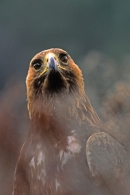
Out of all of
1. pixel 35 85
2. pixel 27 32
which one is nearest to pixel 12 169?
pixel 35 85

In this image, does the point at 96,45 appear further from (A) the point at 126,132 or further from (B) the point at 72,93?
(A) the point at 126,132

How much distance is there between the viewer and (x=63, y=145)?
176 cm

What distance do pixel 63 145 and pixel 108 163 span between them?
0.51 ft

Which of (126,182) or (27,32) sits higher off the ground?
(27,32)

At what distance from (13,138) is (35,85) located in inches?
16.9

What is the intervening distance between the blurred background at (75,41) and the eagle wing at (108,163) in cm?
12

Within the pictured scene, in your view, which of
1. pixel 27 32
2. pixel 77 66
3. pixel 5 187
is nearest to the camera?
pixel 5 187

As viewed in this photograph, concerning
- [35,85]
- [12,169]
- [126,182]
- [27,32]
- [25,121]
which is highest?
[27,32]

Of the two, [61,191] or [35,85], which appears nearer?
[61,191]

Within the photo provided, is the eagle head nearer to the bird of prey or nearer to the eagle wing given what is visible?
the bird of prey

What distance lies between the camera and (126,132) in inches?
67.1

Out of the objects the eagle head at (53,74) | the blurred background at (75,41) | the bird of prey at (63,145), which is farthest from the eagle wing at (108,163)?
the eagle head at (53,74)

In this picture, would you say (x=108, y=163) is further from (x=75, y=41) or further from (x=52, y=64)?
(x=75, y=41)

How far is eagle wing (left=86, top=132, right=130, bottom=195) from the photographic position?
66.2 inches
